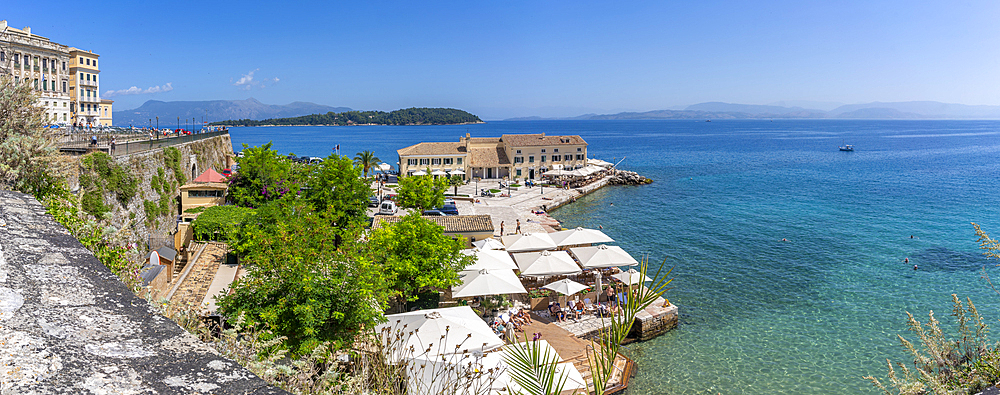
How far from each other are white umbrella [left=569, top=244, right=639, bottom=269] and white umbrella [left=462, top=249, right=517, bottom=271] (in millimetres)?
3671

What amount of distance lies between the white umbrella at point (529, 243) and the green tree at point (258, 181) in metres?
13.4

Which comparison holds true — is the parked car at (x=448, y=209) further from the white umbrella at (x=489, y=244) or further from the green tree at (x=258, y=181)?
the white umbrella at (x=489, y=244)

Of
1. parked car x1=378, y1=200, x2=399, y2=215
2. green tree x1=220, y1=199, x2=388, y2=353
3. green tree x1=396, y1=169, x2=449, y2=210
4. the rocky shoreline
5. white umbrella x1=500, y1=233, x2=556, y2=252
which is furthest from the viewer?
the rocky shoreline

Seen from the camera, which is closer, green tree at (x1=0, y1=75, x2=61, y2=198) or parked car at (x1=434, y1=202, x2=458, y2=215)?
green tree at (x1=0, y1=75, x2=61, y2=198)

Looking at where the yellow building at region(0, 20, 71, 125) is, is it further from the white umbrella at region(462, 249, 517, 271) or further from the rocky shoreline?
the rocky shoreline

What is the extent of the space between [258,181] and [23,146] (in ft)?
95.2

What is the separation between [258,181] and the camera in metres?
32.7

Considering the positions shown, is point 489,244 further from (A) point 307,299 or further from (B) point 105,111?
(B) point 105,111

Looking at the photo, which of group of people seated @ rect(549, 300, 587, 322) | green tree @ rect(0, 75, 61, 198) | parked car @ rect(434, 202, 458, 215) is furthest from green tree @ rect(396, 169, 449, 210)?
green tree @ rect(0, 75, 61, 198)

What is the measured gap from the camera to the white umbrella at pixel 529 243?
2719 cm

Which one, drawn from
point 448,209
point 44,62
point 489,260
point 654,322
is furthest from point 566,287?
point 44,62

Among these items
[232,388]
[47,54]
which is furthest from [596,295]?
[47,54]

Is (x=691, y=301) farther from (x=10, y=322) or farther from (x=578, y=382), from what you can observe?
(x=10, y=322)

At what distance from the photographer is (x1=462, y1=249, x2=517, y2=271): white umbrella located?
2200 cm
